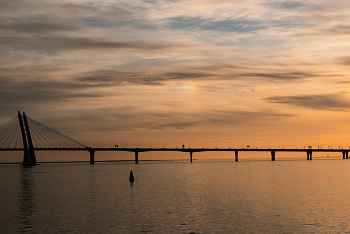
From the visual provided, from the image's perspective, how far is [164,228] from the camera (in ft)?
131

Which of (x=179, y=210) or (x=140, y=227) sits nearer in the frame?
(x=140, y=227)

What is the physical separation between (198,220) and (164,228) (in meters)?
5.59

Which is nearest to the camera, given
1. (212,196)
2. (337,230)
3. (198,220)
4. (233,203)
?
(337,230)

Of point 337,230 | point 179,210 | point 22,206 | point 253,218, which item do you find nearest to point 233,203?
point 179,210

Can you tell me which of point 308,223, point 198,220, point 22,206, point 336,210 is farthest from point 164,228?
point 22,206

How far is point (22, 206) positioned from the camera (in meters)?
57.8

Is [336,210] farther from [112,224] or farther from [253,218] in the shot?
[112,224]

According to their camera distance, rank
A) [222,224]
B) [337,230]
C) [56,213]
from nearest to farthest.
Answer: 1. [337,230]
2. [222,224]
3. [56,213]

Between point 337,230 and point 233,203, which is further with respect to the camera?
point 233,203

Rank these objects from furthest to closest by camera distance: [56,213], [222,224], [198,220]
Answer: [56,213]
[198,220]
[222,224]

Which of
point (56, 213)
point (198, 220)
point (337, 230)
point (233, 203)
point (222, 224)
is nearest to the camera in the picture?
point (337, 230)

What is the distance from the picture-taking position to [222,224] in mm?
41531

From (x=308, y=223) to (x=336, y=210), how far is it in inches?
425

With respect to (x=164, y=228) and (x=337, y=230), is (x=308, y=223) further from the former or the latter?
(x=164, y=228)
